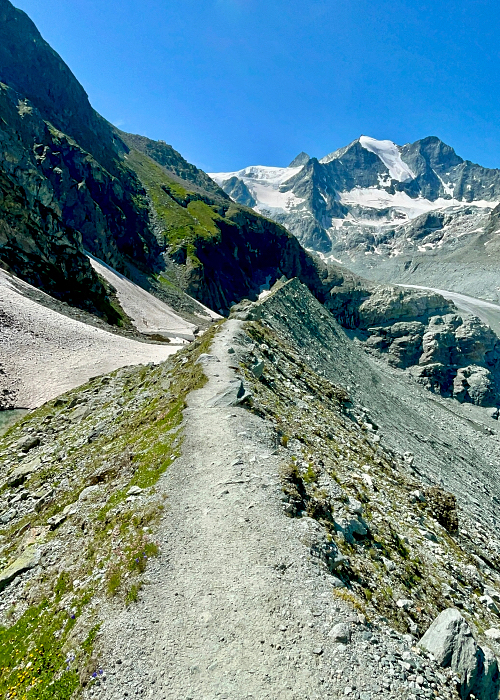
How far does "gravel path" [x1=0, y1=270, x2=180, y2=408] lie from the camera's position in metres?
33.5

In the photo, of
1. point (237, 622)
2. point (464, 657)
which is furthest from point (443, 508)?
point (237, 622)

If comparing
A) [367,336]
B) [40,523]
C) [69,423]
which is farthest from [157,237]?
[40,523]

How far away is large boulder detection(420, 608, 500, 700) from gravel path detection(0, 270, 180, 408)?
32343mm

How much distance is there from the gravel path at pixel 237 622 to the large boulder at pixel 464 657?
919 mm

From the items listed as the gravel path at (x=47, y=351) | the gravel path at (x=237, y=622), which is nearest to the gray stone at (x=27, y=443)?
the gravel path at (x=47, y=351)

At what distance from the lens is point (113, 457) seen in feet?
49.9

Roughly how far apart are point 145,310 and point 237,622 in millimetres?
86455

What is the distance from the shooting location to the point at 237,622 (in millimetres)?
7449

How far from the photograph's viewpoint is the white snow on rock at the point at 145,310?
79.4 meters

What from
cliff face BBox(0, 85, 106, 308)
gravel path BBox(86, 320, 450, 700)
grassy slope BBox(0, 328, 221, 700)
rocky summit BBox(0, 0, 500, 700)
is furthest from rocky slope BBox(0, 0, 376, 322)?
gravel path BBox(86, 320, 450, 700)

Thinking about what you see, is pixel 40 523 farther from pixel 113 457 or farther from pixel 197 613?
pixel 197 613

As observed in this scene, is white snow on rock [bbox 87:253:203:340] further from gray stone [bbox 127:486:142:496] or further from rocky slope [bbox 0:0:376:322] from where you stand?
gray stone [bbox 127:486:142:496]

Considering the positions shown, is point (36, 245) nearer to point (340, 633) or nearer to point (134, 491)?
point (134, 491)

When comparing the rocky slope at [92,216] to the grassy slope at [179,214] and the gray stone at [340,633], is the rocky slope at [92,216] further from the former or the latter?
the gray stone at [340,633]
